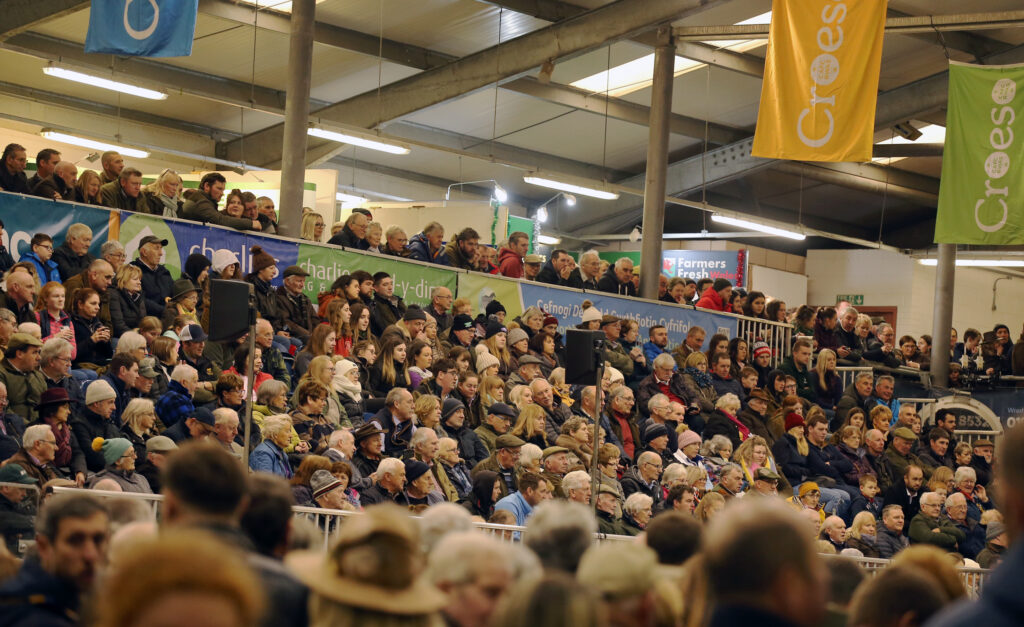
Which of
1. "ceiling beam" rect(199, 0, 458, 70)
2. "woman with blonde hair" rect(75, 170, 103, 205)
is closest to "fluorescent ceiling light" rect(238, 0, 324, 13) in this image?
"ceiling beam" rect(199, 0, 458, 70)

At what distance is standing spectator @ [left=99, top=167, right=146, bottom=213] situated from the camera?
33.2 feet

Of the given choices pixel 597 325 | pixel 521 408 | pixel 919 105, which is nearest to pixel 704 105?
pixel 919 105

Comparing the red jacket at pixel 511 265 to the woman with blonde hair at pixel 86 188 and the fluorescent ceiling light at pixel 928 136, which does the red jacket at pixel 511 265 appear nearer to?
the woman with blonde hair at pixel 86 188

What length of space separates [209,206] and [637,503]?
4.72m

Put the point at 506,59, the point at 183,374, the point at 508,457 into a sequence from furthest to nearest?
the point at 506,59 < the point at 508,457 < the point at 183,374

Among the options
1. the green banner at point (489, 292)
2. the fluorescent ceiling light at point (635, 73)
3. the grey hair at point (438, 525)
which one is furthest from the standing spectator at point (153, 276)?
the fluorescent ceiling light at point (635, 73)

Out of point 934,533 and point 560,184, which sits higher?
point 560,184

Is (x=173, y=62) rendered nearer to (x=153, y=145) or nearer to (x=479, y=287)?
(x=153, y=145)

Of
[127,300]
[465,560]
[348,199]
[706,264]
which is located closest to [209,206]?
[127,300]

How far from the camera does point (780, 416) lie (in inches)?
490

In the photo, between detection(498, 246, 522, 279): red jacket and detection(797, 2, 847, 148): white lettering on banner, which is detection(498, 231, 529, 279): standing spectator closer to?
detection(498, 246, 522, 279): red jacket

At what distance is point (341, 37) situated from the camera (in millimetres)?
15820

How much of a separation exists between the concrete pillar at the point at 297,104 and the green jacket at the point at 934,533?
662 centimetres

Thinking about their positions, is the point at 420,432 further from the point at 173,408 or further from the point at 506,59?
the point at 506,59
